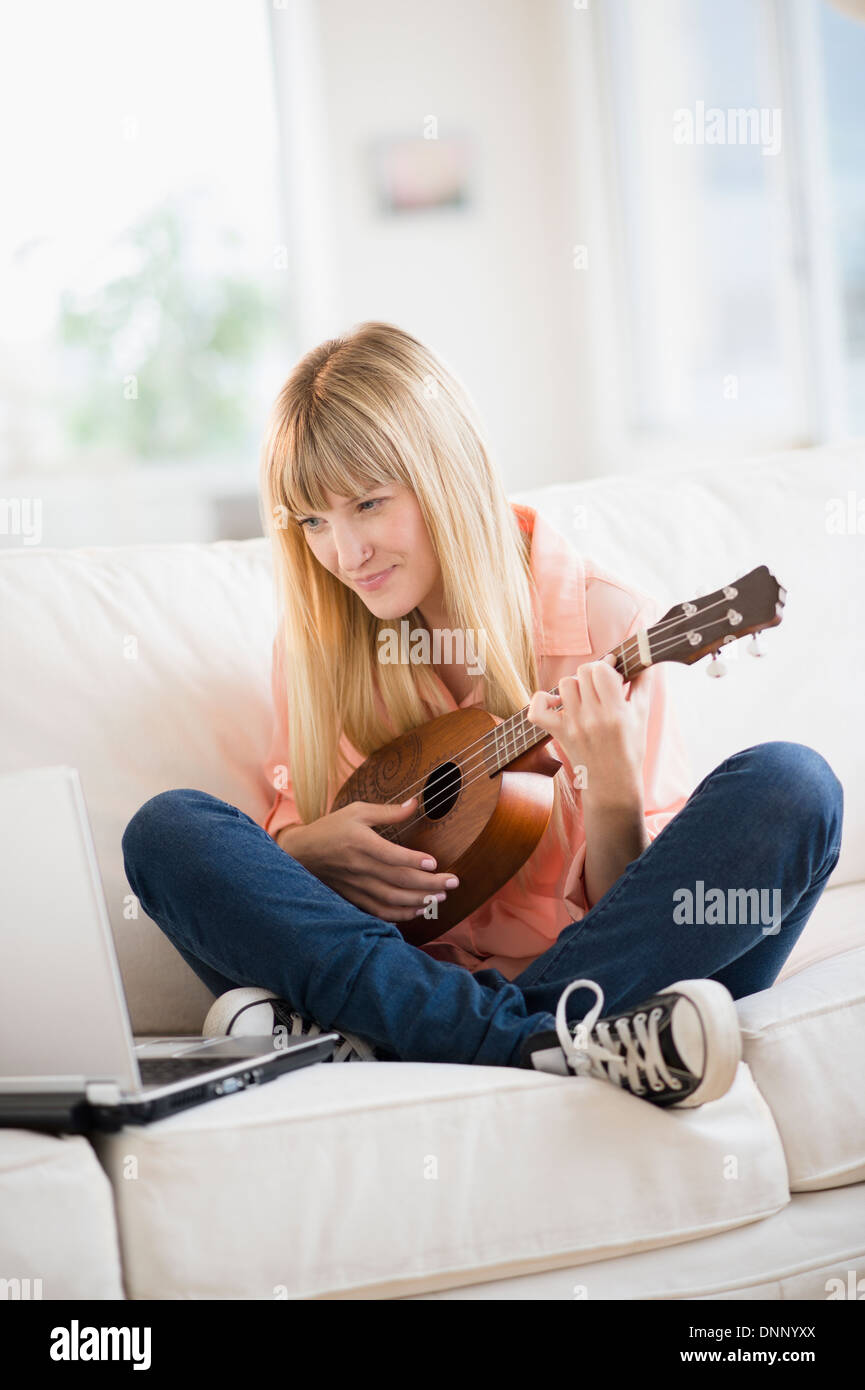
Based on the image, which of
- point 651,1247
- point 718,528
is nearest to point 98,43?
point 718,528

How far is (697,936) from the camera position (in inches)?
44.2

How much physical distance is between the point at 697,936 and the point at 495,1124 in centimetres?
26

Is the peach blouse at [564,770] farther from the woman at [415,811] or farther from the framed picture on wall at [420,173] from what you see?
the framed picture on wall at [420,173]

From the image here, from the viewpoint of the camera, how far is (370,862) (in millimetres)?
1348

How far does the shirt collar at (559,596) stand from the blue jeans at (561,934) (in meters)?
0.30

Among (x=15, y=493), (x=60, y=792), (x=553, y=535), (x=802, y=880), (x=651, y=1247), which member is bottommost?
(x=651, y=1247)

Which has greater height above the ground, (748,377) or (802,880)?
(748,377)

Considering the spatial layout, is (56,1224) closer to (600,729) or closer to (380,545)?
(600,729)

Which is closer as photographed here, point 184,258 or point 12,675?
point 12,675

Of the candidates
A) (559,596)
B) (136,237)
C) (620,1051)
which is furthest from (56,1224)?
(136,237)

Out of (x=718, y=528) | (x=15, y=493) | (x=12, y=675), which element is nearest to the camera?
(x=12, y=675)

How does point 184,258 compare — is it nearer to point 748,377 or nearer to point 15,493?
point 15,493

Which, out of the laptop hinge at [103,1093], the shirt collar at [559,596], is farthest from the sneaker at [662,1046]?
the shirt collar at [559,596]

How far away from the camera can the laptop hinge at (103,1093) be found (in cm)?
93
